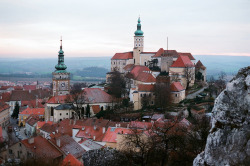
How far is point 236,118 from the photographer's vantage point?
32.2 feet

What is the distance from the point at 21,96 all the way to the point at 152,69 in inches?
1248

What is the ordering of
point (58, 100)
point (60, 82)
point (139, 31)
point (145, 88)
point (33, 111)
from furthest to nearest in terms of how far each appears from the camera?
point (139, 31) < point (33, 111) < point (60, 82) < point (58, 100) < point (145, 88)

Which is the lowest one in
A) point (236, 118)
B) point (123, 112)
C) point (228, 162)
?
point (123, 112)

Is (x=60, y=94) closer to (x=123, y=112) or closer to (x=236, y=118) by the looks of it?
(x=123, y=112)

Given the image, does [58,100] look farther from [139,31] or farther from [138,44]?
[139,31]

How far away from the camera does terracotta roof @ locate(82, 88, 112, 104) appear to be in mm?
48741

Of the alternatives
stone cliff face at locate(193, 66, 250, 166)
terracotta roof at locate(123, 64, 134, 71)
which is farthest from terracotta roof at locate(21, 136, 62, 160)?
terracotta roof at locate(123, 64, 134, 71)

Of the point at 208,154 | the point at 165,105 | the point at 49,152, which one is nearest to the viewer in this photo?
the point at 208,154

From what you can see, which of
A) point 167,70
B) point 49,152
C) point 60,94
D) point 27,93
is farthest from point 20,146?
point 27,93

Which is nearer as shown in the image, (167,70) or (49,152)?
(49,152)

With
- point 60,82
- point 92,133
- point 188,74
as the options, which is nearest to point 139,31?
point 188,74

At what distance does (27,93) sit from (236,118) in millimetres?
72872

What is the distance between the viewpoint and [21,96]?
7488 cm

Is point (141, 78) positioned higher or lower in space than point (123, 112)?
higher
